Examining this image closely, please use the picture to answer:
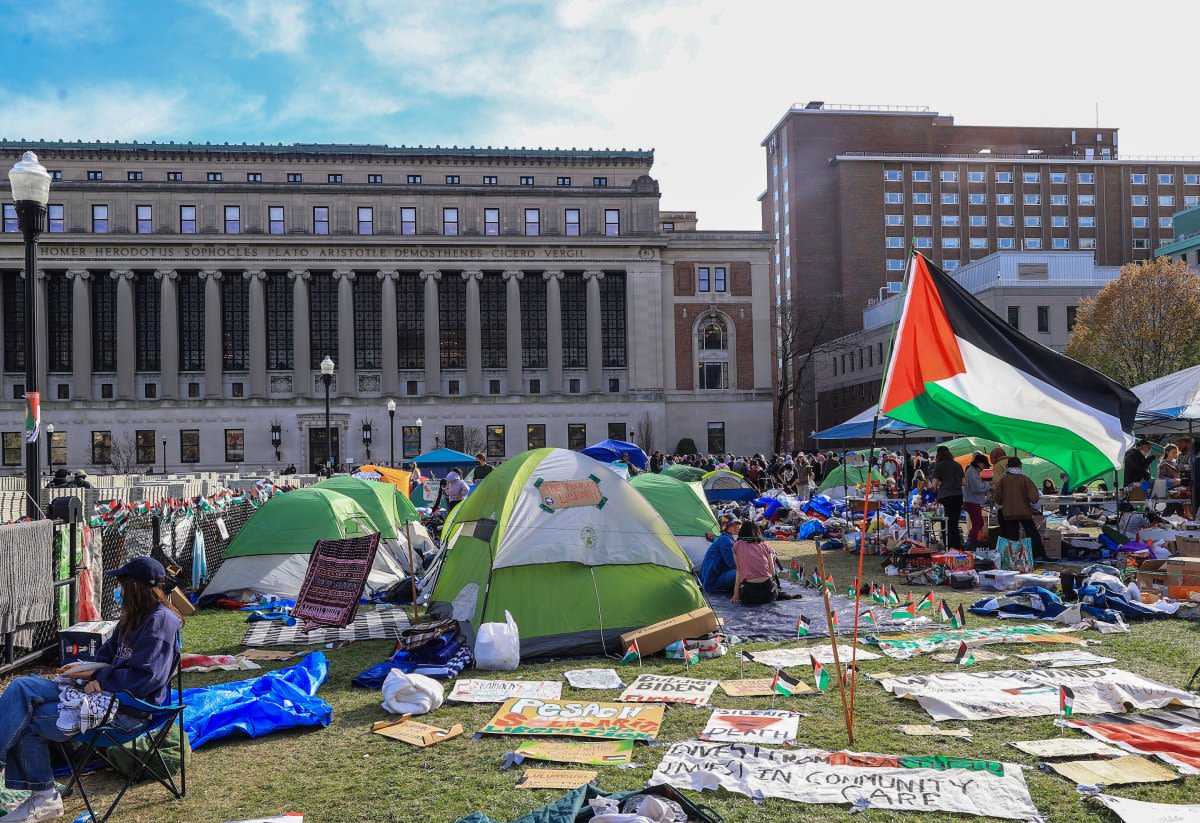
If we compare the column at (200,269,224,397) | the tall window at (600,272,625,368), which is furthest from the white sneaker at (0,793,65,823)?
the tall window at (600,272,625,368)

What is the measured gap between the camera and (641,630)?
378 inches

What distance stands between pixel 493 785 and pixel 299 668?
3322mm

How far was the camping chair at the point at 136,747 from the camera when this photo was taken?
5.54m

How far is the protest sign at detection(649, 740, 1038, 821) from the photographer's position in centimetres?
538

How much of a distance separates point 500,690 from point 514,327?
56.3 meters

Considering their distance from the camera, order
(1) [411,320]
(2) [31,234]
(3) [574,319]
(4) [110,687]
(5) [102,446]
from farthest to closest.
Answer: (3) [574,319] < (1) [411,320] < (5) [102,446] < (2) [31,234] < (4) [110,687]

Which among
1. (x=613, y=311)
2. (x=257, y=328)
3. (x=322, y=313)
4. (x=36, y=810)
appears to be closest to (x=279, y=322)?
(x=257, y=328)

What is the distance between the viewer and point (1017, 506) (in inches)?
595

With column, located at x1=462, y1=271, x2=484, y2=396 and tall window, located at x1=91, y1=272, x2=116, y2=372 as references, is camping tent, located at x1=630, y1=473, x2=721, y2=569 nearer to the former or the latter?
column, located at x1=462, y1=271, x2=484, y2=396

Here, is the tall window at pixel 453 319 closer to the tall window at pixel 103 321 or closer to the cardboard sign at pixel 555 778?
the tall window at pixel 103 321

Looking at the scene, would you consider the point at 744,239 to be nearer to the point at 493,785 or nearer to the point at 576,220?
the point at 576,220

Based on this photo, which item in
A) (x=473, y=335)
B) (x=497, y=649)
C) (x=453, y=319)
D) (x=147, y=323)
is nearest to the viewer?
(x=497, y=649)

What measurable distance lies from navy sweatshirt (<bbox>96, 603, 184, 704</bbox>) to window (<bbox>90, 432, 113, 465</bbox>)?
6156 centimetres

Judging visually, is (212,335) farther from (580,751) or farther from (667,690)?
(580,751)
